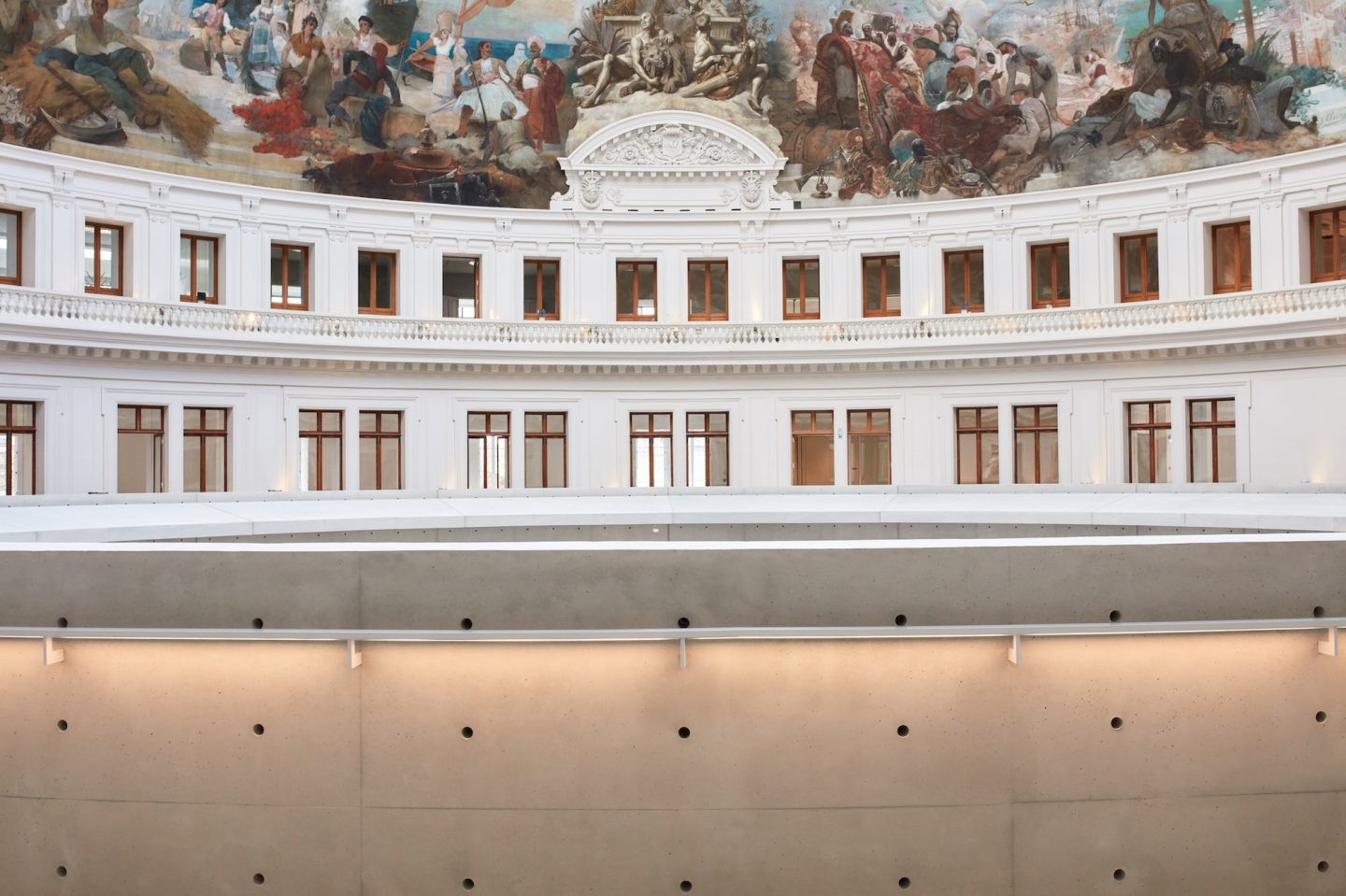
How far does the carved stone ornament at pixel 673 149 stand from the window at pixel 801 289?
347 cm

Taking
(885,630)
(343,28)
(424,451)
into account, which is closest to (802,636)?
(885,630)

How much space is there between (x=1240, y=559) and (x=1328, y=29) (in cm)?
2715

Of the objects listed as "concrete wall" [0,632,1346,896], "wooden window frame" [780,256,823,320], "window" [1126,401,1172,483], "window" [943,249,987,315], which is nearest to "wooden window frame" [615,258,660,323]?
"wooden window frame" [780,256,823,320]

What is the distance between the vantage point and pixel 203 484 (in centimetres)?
3362

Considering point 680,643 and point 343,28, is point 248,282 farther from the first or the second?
point 680,643

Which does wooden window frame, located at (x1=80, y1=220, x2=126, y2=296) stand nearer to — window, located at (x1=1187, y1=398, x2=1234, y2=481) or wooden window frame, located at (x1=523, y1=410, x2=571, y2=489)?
wooden window frame, located at (x1=523, y1=410, x2=571, y2=489)

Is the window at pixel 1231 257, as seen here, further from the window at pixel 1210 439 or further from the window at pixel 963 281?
the window at pixel 963 281

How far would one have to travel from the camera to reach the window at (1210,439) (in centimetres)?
3256

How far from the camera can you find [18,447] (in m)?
30.6

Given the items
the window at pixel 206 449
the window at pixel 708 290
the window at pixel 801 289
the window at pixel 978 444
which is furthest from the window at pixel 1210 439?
the window at pixel 206 449

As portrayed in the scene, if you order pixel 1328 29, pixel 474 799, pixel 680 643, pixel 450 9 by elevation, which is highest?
pixel 450 9

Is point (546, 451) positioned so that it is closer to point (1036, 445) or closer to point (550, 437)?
point (550, 437)

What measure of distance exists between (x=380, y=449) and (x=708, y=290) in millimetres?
10685

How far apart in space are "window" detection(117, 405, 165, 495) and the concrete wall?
25439mm
